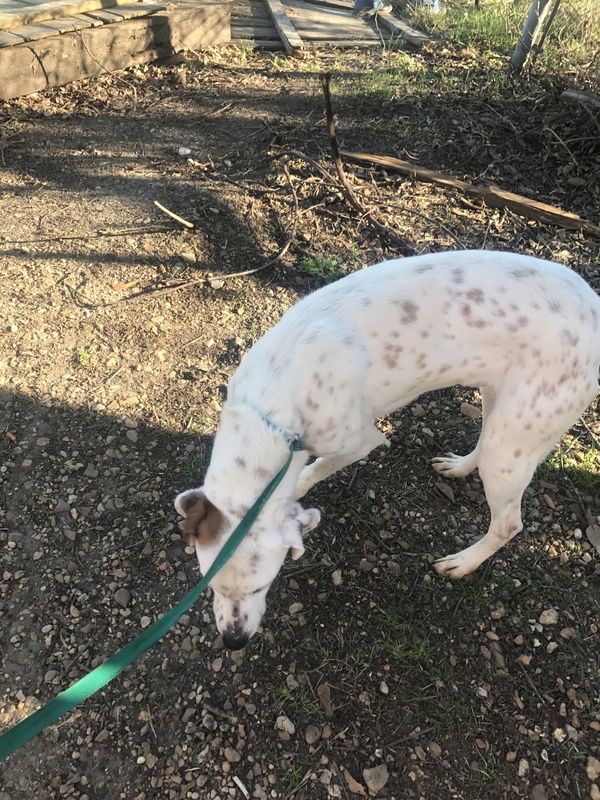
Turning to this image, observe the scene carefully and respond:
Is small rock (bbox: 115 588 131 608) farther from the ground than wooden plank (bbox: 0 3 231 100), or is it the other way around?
wooden plank (bbox: 0 3 231 100)

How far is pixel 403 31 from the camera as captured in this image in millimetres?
8875

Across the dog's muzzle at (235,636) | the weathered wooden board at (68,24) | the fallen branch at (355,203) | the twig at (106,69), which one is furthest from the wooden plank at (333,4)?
the dog's muzzle at (235,636)

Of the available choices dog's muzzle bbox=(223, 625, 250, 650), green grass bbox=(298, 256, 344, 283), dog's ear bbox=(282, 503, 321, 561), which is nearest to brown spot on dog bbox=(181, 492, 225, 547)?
dog's ear bbox=(282, 503, 321, 561)

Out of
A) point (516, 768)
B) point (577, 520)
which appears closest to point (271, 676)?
point (516, 768)

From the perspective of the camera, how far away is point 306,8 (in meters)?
9.88

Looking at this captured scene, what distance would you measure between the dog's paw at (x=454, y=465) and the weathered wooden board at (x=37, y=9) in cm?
671

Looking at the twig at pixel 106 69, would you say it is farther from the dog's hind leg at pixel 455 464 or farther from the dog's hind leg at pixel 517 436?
the dog's hind leg at pixel 517 436

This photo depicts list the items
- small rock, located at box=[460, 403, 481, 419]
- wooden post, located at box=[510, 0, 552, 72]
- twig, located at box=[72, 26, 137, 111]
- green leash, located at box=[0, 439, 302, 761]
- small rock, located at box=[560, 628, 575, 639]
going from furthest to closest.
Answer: wooden post, located at box=[510, 0, 552, 72] < twig, located at box=[72, 26, 137, 111] < small rock, located at box=[460, 403, 481, 419] < small rock, located at box=[560, 628, 575, 639] < green leash, located at box=[0, 439, 302, 761]

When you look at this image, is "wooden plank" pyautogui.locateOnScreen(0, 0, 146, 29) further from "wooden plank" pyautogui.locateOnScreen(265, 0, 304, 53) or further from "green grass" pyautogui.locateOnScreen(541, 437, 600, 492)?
"green grass" pyautogui.locateOnScreen(541, 437, 600, 492)

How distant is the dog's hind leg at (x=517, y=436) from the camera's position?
2562 mm

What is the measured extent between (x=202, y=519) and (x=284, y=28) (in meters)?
8.94

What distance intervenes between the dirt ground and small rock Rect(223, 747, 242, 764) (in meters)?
0.01

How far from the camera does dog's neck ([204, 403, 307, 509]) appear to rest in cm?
237

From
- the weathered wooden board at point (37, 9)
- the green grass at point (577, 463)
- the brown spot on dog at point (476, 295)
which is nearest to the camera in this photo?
the brown spot on dog at point (476, 295)
